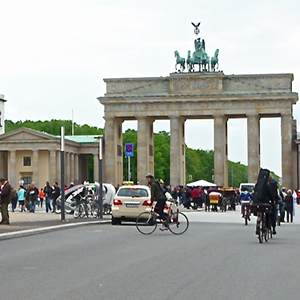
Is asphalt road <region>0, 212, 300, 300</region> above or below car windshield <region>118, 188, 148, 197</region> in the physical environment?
below

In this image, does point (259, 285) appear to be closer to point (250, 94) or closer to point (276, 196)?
point (276, 196)

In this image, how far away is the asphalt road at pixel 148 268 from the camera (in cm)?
1276

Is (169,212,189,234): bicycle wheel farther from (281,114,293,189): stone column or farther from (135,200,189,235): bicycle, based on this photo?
(281,114,293,189): stone column

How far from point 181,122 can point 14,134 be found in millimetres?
20138

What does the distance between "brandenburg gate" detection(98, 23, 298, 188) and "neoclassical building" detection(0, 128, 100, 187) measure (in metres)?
A: 5.42

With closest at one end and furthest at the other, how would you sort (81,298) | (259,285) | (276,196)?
(81,298) → (259,285) → (276,196)

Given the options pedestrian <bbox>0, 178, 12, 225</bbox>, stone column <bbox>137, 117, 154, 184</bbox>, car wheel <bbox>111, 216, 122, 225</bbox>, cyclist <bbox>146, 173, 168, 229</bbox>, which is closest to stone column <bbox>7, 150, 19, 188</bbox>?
stone column <bbox>137, 117, 154, 184</bbox>

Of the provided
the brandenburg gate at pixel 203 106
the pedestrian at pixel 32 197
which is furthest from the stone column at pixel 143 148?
the pedestrian at pixel 32 197

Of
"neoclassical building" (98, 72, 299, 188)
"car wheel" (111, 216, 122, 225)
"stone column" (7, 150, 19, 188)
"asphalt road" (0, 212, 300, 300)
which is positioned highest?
"neoclassical building" (98, 72, 299, 188)

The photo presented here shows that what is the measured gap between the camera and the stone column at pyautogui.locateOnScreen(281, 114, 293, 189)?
103375 millimetres

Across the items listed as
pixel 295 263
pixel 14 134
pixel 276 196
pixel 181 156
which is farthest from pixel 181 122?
pixel 295 263

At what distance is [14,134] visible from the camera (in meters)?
109

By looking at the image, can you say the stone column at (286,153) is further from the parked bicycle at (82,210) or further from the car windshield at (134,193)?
the car windshield at (134,193)

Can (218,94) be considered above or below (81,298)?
above
